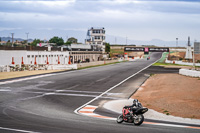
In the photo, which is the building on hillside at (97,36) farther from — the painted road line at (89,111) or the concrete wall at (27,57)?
the painted road line at (89,111)

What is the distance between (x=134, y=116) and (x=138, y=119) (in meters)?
0.31

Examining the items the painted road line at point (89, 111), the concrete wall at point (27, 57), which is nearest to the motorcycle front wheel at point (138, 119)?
the painted road line at point (89, 111)

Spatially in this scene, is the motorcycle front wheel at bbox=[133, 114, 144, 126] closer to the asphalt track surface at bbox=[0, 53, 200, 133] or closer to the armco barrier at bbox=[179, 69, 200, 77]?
the asphalt track surface at bbox=[0, 53, 200, 133]

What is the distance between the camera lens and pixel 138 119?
595 inches

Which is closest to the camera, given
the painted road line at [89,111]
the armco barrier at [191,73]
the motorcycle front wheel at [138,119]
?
the motorcycle front wheel at [138,119]

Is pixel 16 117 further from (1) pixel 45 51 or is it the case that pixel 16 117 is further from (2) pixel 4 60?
(1) pixel 45 51

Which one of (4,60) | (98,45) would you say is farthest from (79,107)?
(98,45)

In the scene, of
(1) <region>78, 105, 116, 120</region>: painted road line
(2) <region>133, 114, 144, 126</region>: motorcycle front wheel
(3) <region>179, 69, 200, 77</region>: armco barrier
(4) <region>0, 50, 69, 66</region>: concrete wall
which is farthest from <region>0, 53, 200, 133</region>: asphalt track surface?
(4) <region>0, 50, 69, 66</region>: concrete wall

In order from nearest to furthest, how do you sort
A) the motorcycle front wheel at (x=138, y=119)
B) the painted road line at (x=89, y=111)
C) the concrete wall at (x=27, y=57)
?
the motorcycle front wheel at (x=138, y=119)
the painted road line at (x=89, y=111)
the concrete wall at (x=27, y=57)

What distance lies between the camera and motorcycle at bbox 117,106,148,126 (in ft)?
49.5

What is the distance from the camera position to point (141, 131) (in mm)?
13773

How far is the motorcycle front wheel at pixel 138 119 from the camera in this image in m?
15.0

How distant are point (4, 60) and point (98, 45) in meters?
93.7

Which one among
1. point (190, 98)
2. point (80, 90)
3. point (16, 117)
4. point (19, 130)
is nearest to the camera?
point (19, 130)
